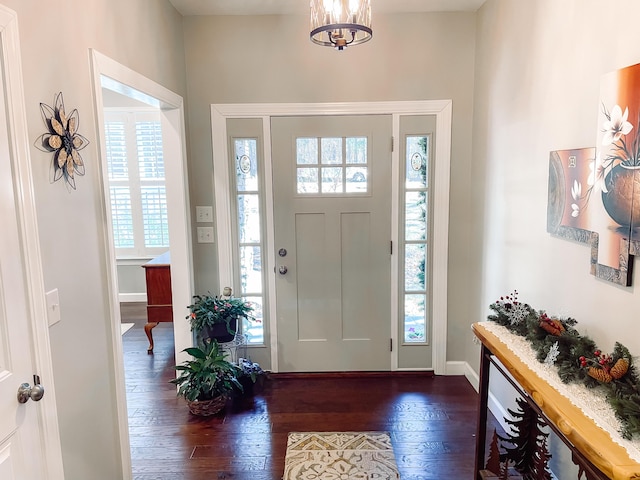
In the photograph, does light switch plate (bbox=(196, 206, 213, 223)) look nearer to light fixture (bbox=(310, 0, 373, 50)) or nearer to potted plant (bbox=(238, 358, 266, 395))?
potted plant (bbox=(238, 358, 266, 395))

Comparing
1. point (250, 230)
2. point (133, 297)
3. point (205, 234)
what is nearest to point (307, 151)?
point (250, 230)

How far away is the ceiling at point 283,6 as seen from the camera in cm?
279

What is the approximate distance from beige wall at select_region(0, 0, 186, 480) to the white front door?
0.09m

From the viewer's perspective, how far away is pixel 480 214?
9.72ft

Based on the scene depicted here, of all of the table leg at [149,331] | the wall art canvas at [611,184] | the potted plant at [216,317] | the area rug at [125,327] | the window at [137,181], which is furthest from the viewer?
the window at [137,181]

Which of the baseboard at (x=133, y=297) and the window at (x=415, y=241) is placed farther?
the baseboard at (x=133, y=297)

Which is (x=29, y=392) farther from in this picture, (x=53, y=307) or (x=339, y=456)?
→ (x=339, y=456)

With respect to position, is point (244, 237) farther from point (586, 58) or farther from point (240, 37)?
point (586, 58)

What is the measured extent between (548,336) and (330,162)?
6.43ft

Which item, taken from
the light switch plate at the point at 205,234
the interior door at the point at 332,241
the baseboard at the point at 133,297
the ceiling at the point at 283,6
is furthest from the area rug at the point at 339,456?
the baseboard at the point at 133,297

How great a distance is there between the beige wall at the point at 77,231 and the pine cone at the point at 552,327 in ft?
6.18

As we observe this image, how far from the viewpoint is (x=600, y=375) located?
1343mm

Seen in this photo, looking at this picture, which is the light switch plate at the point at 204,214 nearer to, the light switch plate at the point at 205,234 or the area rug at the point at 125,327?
the light switch plate at the point at 205,234

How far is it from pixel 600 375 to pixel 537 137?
1.28m
